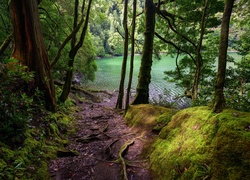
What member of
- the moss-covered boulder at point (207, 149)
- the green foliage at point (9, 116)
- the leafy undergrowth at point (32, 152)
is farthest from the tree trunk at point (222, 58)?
the green foliage at point (9, 116)

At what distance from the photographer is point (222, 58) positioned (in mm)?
3383

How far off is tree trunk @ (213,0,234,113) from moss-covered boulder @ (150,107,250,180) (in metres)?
0.20

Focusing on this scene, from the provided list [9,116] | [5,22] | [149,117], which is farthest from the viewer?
[5,22]

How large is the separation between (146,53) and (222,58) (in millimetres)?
5723

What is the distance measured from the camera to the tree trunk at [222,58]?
326cm

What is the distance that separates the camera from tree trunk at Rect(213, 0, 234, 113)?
326cm

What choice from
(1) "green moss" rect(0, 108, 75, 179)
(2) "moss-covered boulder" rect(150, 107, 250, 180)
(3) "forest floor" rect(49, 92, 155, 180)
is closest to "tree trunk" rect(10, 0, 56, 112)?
(1) "green moss" rect(0, 108, 75, 179)

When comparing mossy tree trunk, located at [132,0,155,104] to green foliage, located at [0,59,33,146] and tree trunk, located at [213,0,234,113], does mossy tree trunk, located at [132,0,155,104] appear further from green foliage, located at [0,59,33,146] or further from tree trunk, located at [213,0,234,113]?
green foliage, located at [0,59,33,146]

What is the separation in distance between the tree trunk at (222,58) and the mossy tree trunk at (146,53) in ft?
18.2

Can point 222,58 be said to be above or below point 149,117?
above

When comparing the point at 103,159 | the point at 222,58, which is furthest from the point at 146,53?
the point at 103,159

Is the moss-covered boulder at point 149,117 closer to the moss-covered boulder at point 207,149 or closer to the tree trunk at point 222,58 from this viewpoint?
the moss-covered boulder at point 207,149

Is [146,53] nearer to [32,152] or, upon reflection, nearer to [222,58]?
[222,58]

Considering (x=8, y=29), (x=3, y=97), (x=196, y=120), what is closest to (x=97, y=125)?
(x=3, y=97)
